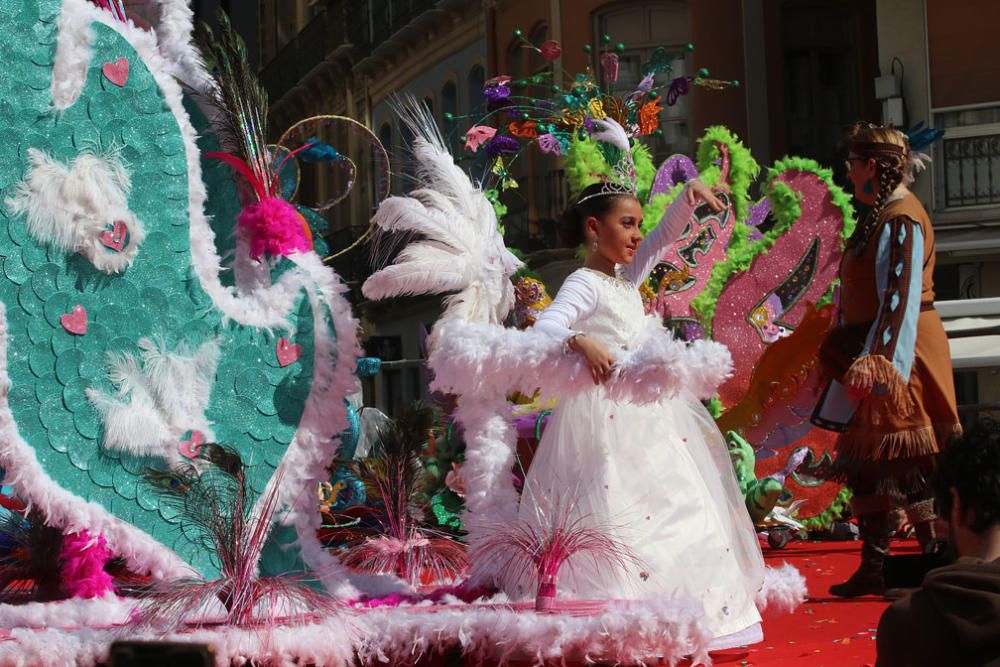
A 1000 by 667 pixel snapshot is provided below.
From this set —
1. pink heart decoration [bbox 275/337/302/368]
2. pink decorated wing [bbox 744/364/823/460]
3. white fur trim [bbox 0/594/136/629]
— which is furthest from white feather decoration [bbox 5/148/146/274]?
pink decorated wing [bbox 744/364/823/460]

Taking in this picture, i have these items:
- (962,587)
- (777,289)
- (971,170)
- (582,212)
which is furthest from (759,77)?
(962,587)

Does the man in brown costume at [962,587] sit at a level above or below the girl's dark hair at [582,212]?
below

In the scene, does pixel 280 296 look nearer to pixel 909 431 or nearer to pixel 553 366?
pixel 553 366

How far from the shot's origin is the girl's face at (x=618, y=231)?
4.89 metres

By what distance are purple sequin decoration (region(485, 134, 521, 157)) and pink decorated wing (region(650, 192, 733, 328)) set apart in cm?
113

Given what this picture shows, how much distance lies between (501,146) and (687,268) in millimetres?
1343

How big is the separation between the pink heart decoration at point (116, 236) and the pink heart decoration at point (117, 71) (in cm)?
49

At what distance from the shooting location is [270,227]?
5188 mm

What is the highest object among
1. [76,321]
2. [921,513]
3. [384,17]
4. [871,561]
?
[384,17]

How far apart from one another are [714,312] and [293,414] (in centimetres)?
360

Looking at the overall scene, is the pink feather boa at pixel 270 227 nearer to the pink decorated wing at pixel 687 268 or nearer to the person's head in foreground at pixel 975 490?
the person's head in foreground at pixel 975 490

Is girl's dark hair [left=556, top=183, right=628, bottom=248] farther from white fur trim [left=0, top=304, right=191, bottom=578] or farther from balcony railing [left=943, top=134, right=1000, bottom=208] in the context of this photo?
balcony railing [left=943, top=134, right=1000, bottom=208]

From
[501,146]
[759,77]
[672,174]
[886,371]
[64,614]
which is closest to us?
[64,614]

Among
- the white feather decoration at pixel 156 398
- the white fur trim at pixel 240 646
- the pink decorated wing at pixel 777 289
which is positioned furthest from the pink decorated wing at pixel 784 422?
the white fur trim at pixel 240 646
